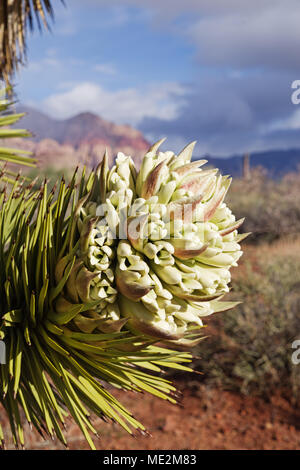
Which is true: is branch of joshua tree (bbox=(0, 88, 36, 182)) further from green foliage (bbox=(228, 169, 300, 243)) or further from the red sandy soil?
green foliage (bbox=(228, 169, 300, 243))

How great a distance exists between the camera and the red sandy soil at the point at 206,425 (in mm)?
5027

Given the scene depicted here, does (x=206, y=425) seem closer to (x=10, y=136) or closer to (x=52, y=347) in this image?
(x=10, y=136)

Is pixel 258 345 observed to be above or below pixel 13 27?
below

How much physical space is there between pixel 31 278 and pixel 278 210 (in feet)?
38.0

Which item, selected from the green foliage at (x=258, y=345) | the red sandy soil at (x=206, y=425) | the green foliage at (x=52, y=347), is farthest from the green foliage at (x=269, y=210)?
the green foliage at (x=52, y=347)

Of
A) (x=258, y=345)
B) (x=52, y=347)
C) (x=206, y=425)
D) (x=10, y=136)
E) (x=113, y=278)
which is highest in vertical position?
(x=10, y=136)

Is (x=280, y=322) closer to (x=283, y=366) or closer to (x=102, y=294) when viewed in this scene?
(x=283, y=366)

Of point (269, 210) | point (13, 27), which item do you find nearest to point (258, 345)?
point (13, 27)

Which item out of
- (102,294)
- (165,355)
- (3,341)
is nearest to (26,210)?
(3,341)

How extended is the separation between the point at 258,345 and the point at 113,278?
203 inches

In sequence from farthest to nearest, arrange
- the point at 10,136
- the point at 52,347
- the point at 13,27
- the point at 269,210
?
1. the point at 269,210
2. the point at 13,27
3. the point at 10,136
4. the point at 52,347

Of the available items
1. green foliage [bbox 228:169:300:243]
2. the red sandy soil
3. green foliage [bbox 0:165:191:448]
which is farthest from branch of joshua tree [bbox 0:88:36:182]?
green foliage [bbox 228:169:300:243]

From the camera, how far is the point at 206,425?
5477mm
